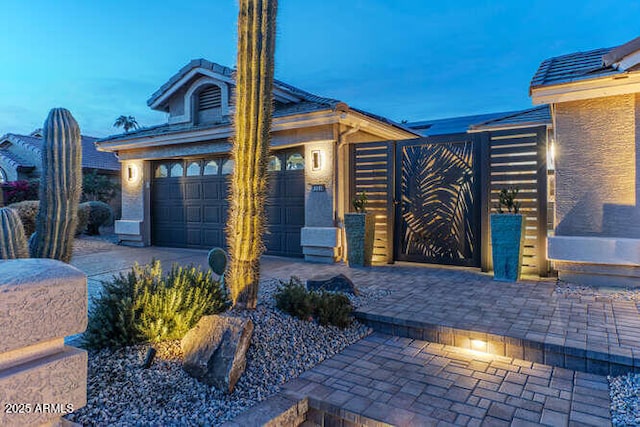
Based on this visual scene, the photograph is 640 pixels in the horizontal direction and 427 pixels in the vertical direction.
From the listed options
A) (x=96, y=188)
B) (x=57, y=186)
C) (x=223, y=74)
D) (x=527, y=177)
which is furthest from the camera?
(x=96, y=188)

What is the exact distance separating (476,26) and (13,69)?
4021 centimetres

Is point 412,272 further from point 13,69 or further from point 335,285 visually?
point 13,69

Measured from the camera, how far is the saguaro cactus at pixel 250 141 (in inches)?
145

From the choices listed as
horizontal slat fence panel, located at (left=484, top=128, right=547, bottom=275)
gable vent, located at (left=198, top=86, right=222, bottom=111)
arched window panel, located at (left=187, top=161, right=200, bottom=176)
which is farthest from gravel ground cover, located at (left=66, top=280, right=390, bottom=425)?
gable vent, located at (left=198, top=86, right=222, bottom=111)

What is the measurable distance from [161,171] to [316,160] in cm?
538

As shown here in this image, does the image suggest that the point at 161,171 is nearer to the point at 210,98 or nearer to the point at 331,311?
the point at 210,98

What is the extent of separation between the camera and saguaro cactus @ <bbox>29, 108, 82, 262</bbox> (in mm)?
4285

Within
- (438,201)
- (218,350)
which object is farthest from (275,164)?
(218,350)

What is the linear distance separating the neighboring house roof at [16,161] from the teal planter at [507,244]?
21.6m

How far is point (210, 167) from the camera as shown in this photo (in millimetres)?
9867

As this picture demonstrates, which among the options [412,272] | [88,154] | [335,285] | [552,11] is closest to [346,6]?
[88,154]

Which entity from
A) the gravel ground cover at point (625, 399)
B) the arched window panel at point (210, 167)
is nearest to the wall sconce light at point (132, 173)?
the arched window panel at point (210, 167)

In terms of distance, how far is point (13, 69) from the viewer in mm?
26750

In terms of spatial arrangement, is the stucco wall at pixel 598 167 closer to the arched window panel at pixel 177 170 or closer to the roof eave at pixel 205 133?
the roof eave at pixel 205 133
